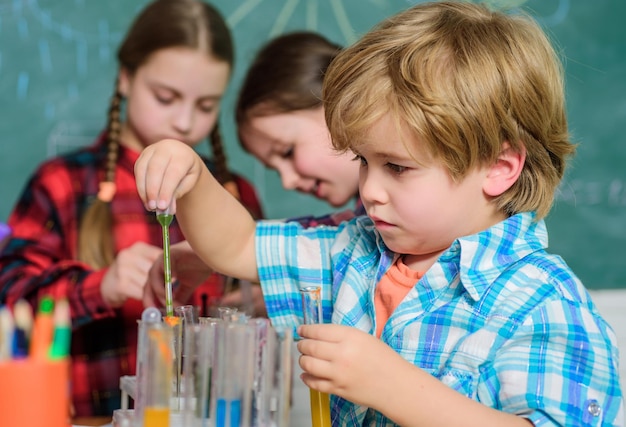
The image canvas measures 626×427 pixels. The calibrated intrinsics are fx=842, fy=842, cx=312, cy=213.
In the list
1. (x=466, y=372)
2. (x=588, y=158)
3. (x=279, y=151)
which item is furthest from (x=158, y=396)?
(x=588, y=158)

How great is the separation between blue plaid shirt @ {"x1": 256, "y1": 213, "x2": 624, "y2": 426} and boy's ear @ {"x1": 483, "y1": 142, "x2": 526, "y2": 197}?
4 centimetres

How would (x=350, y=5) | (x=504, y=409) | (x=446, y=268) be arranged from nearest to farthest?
(x=504, y=409) < (x=446, y=268) < (x=350, y=5)

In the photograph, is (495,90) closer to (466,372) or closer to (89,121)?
(466,372)

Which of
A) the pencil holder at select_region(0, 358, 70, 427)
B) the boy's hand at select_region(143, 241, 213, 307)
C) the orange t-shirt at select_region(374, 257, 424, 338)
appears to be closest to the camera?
the pencil holder at select_region(0, 358, 70, 427)

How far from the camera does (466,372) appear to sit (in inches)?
34.8

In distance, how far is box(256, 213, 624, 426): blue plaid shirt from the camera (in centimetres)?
84

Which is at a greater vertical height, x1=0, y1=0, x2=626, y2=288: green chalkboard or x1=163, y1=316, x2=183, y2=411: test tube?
x1=0, y1=0, x2=626, y2=288: green chalkboard

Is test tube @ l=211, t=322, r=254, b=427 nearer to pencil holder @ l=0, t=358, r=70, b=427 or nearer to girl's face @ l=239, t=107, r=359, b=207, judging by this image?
pencil holder @ l=0, t=358, r=70, b=427

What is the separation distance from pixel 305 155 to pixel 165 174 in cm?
74

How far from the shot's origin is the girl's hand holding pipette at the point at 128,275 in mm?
1518

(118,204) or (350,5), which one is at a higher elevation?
(350,5)

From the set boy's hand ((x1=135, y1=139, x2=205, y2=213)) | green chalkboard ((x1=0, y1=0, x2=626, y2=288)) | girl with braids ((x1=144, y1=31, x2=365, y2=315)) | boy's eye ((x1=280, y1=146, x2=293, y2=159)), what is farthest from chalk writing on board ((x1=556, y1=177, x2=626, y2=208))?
boy's hand ((x1=135, y1=139, x2=205, y2=213))

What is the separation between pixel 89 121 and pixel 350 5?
0.61m

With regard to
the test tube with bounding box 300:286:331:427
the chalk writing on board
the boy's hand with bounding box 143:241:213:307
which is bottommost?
the test tube with bounding box 300:286:331:427
